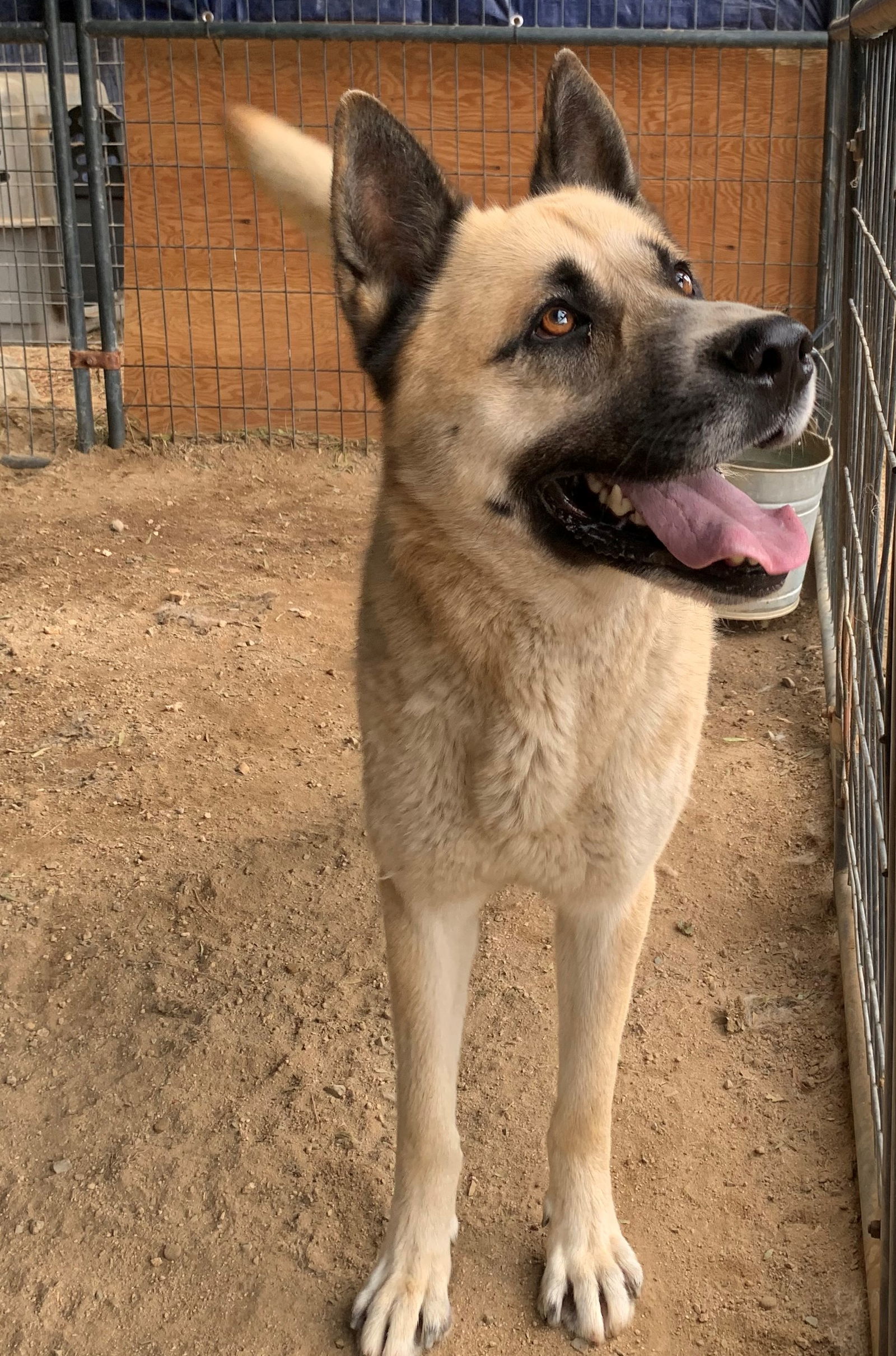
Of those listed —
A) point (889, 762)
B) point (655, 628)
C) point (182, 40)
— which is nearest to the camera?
point (889, 762)

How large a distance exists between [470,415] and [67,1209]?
171 centimetres

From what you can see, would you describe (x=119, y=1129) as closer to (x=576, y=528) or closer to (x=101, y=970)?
(x=101, y=970)

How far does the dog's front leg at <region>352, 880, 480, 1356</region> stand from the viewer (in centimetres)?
209

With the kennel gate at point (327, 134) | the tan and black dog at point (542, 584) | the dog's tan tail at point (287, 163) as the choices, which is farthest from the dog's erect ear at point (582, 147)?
the kennel gate at point (327, 134)

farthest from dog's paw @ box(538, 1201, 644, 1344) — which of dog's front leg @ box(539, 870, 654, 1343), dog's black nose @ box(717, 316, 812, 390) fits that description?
dog's black nose @ box(717, 316, 812, 390)

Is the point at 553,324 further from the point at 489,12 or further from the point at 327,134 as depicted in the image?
the point at 327,134

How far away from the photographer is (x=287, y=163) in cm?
316

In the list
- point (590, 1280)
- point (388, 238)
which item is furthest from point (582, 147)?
point (590, 1280)

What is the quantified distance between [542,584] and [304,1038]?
53.9 inches

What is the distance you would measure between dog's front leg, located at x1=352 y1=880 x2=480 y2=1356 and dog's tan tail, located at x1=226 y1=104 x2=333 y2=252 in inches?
75.9

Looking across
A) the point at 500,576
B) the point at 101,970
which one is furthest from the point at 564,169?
the point at 101,970

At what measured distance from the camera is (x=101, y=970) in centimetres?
289

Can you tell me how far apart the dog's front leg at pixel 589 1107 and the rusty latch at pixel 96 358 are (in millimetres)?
4909

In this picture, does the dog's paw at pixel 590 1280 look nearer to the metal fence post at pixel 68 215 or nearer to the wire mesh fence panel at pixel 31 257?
the metal fence post at pixel 68 215
